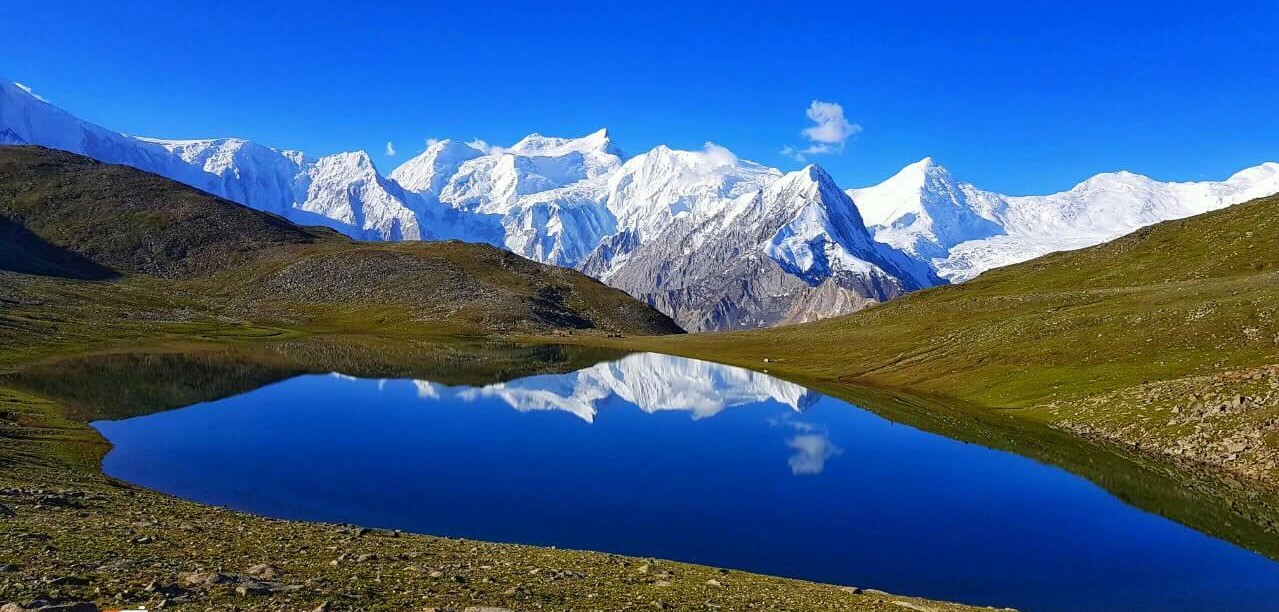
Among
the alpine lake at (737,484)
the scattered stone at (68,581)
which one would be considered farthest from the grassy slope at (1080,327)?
the scattered stone at (68,581)

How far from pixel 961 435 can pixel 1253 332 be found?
35370 mm

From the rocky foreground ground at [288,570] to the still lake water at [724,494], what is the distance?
715 centimetres

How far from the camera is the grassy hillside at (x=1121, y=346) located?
197ft

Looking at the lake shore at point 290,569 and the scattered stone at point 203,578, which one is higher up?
the scattered stone at point 203,578

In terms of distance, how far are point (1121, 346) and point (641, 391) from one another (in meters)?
65.6

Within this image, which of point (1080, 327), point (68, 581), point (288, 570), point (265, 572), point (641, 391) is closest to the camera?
point (68, 581)

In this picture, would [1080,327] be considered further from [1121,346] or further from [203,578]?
[203,578]

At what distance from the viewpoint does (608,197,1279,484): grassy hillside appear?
60.1m

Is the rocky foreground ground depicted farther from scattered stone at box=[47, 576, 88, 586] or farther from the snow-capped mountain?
the snow-capped mountain

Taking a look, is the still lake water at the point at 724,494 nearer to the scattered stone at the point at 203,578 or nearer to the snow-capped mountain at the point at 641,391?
the snow-capped mountain at the point at 641,391

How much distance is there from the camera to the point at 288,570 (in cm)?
2066

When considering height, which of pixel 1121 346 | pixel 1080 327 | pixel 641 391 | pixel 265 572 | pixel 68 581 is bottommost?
pixel 641 391

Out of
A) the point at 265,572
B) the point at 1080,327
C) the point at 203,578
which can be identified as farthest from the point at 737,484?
the point at 1080,327

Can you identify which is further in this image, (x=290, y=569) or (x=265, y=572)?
(x=290, y=569)
